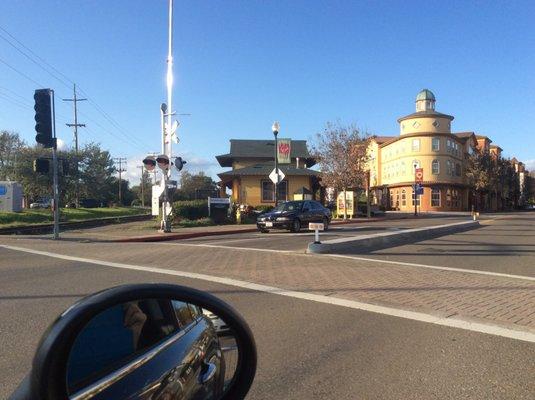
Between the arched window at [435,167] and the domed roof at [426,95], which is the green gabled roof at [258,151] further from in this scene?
the domed roof at [426,95]

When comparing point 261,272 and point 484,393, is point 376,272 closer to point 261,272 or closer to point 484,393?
point 261,272

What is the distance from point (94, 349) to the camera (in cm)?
175

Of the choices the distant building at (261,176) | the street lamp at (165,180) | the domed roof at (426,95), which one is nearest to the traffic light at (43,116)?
the street lamp at (165,180)

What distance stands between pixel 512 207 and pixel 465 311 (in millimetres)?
102955

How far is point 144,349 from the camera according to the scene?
190cm

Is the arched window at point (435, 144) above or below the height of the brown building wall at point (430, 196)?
above

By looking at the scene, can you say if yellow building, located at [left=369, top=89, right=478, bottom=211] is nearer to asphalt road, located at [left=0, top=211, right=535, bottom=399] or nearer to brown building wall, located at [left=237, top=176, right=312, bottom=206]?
brown building wall, located at [left=237, top=176, right=312, bottom=206]

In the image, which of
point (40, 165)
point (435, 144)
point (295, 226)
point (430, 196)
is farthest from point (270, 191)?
point (435, 144)

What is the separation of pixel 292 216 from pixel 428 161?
147 ft

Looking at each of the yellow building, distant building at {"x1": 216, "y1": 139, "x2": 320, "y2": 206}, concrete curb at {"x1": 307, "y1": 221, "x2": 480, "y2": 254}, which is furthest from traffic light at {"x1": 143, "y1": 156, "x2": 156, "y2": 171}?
the yellow building

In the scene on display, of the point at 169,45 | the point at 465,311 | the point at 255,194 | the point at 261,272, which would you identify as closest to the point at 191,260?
the point at 261,272

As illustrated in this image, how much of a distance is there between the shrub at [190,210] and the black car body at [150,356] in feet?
85.8

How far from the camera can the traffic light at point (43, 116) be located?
1775cm

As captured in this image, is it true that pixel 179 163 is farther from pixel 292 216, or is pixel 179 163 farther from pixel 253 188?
pixel 253 188
